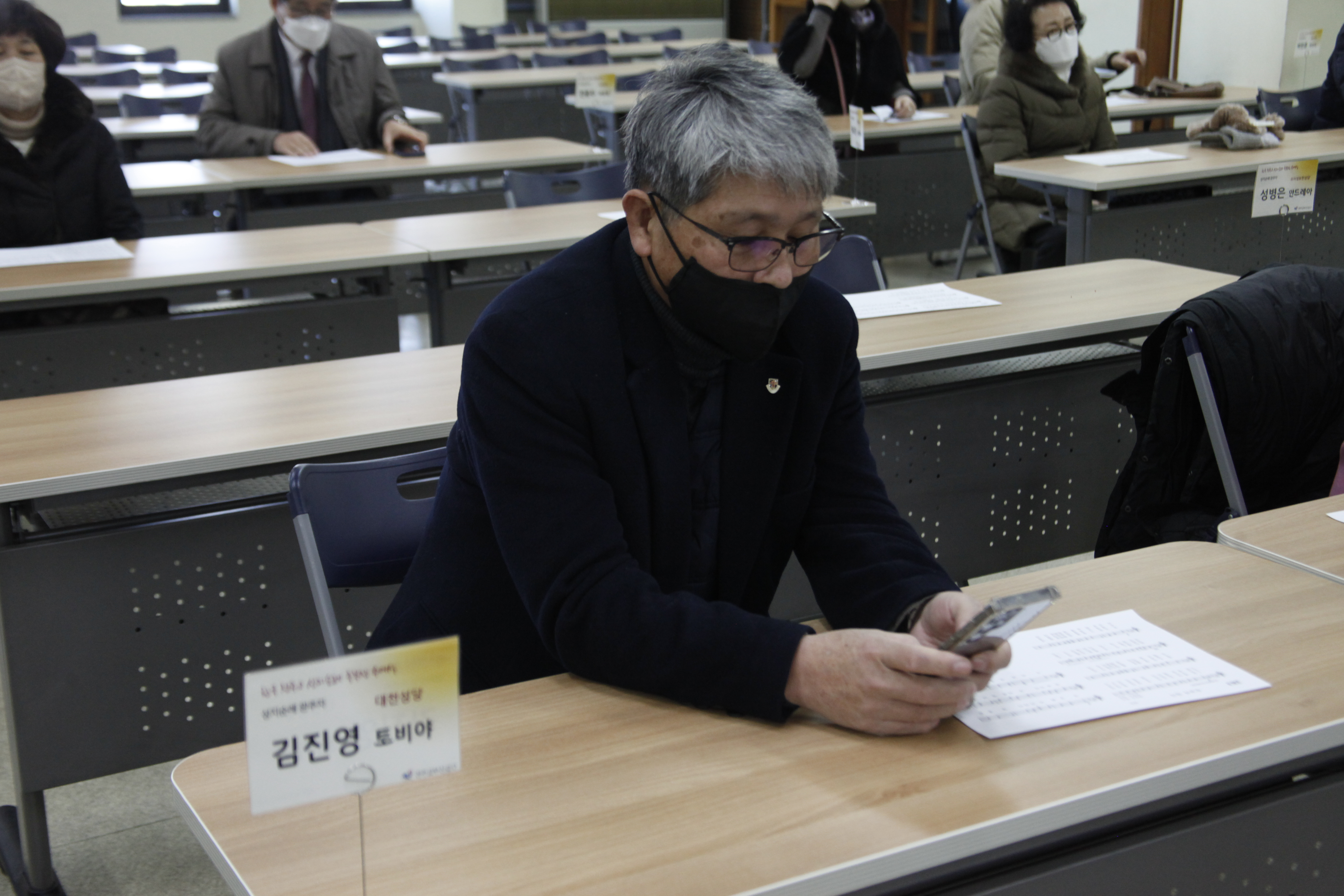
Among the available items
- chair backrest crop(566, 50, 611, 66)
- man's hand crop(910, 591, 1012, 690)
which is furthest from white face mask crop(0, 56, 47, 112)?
chair backrest crop(566, 50, 611, 66)

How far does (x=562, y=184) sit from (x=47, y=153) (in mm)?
1429

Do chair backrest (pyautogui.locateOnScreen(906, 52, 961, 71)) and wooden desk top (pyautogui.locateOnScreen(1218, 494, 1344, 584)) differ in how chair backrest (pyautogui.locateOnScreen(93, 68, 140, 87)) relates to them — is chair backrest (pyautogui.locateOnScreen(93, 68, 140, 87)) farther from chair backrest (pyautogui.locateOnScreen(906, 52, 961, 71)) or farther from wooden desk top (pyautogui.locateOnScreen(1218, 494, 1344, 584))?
wooden desk top (pyautogui.locateOnScreen(1218, 494, 1344, 584))

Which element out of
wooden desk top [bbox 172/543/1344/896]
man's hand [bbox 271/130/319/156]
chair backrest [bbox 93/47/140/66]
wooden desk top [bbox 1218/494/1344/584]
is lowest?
wooden desk top [bbox 172/543/1344/896]

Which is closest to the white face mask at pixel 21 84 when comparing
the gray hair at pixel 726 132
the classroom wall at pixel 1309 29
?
the gray hair at pixel 726 132

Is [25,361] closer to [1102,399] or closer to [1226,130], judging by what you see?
[1102,399]

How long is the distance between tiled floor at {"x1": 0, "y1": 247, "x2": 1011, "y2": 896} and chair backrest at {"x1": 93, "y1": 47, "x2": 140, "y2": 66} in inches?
342

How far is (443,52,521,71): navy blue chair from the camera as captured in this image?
7.82m

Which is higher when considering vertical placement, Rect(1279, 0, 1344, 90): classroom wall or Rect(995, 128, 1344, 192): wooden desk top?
Rect(1279, 0, 1344, 90): classroom wall

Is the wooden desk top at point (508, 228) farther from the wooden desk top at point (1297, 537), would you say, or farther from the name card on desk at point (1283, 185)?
the wooden desk top at point (1297, 537)

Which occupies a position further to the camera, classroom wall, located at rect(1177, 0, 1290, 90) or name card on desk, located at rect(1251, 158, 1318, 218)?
classroom wall, located at rect(1177, 0, 1290, 90)

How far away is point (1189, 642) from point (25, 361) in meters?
2.62

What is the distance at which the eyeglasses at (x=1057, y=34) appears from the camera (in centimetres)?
409

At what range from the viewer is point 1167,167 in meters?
3.90

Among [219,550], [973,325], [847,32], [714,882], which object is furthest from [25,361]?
[847,32]
